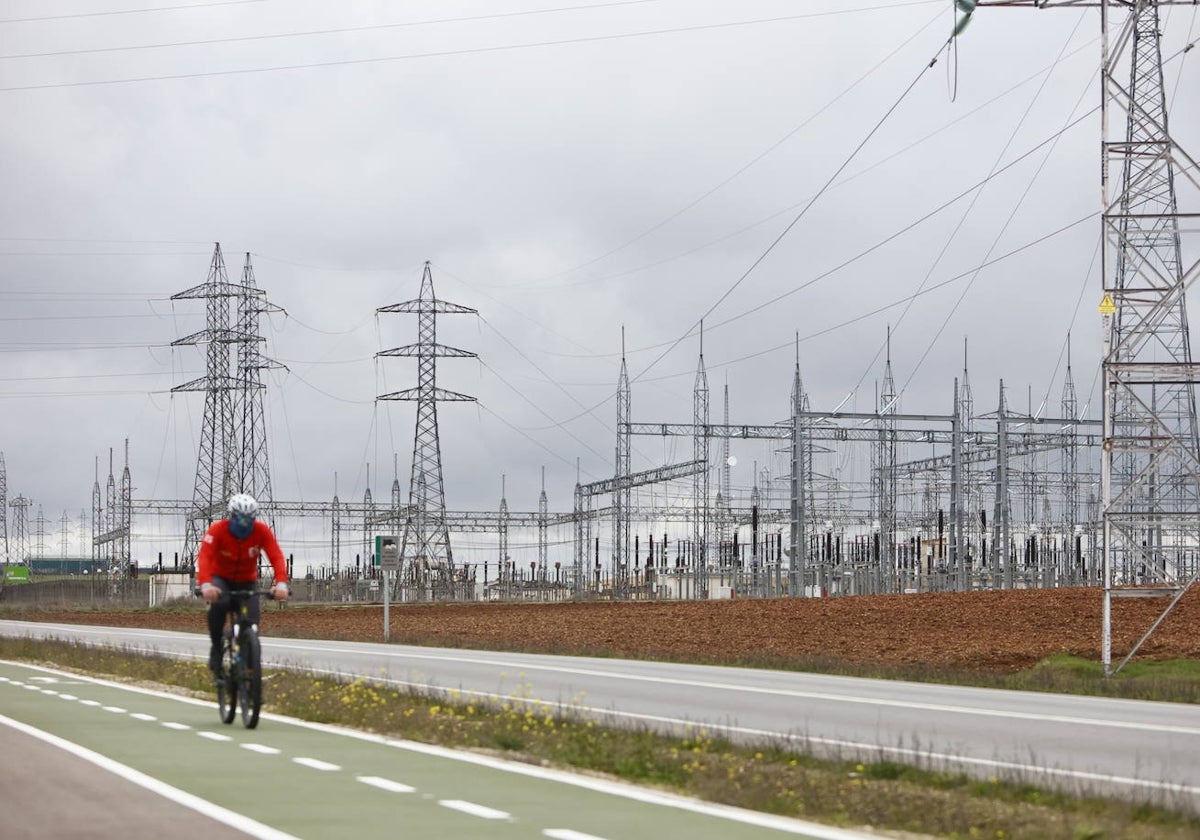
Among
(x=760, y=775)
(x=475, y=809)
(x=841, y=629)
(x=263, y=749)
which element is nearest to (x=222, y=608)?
(x=263, y=749)

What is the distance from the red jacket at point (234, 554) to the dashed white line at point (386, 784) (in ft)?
12.7

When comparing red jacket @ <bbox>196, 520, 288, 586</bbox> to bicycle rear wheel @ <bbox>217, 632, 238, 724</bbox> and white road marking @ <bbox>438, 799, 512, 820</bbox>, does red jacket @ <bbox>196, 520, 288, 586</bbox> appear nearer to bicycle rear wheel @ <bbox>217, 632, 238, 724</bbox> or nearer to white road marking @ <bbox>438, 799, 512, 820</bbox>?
bicycle rear wheel @ <bbox>217, 632, 238, 724</bbox>

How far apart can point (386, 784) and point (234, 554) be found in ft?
15.0

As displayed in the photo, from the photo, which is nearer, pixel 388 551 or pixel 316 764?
pixel 316 764

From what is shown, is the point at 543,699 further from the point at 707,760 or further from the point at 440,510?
the point at 440,510

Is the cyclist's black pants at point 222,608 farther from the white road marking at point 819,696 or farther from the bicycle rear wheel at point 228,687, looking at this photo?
the white road marking at point 819,696

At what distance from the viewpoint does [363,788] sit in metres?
9.71

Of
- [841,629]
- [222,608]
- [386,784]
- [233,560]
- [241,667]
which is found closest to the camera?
[386,784]

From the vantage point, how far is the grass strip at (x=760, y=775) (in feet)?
28.9

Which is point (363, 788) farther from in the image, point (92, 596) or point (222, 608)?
point (92, 596)

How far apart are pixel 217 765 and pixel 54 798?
6.43 ft

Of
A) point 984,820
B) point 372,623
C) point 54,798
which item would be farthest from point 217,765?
point 372,623

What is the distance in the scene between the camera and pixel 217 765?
10867mm

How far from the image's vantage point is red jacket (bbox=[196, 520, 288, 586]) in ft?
45.4
